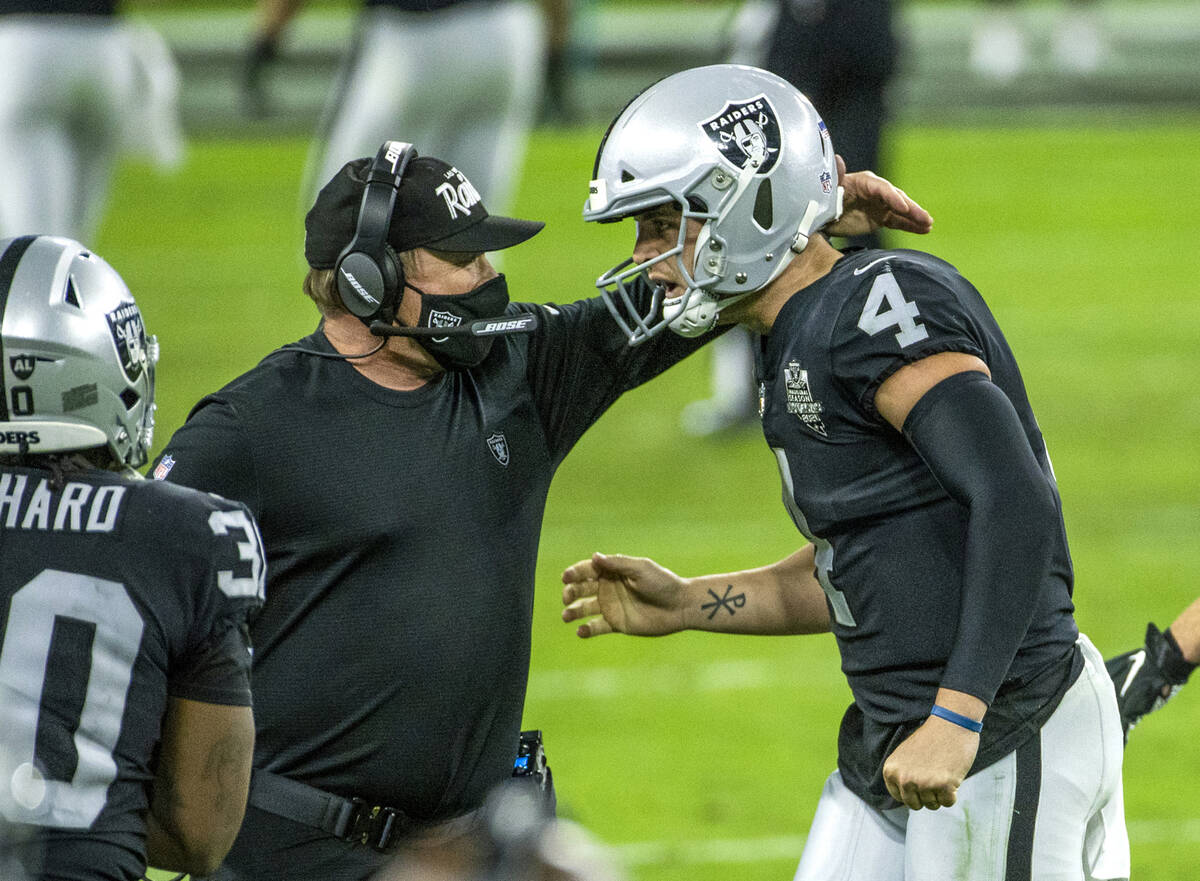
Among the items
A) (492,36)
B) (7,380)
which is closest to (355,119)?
(492,36)

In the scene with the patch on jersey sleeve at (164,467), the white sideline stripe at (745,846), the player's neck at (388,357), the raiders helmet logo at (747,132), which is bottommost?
the white sideline stripe at (745,846)

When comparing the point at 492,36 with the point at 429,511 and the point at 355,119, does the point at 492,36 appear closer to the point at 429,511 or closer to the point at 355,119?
the point at 355,119

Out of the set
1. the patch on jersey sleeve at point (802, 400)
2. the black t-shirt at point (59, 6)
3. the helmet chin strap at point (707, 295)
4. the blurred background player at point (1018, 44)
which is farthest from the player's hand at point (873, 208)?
the blurred background player at point (1018, 44)

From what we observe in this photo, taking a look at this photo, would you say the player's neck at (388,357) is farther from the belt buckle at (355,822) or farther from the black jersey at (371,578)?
the belt buckle at (355,822)

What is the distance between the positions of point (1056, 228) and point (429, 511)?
12.2 metres

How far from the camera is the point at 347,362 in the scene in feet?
10.6

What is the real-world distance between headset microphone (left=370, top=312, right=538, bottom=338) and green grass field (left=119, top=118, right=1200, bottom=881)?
1.11 m

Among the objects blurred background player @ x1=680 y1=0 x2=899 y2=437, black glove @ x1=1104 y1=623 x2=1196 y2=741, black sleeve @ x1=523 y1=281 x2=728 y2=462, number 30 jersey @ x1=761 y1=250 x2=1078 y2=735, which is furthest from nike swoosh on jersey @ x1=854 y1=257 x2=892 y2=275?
blurred background player @ x1=680 y1=0 x2=899 y2=437

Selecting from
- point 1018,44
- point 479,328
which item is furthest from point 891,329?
point 1018,44

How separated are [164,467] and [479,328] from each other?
593 millimetres

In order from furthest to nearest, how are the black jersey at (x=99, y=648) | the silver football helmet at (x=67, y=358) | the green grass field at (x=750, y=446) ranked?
the green grass field at (x=750, y=446) < the silver football helmet at (x=67, y=358) < the black jersey at (x=99, y=648)

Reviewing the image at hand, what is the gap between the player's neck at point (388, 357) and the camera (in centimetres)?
324

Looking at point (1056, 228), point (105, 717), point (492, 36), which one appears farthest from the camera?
point (1056, 228)

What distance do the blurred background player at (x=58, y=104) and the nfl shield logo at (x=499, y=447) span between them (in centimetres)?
460
